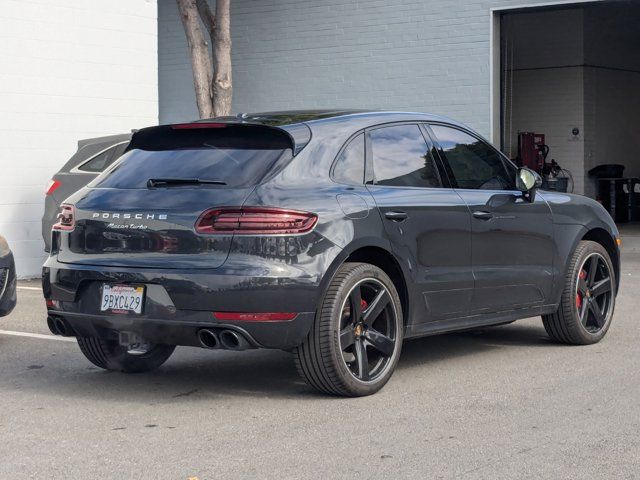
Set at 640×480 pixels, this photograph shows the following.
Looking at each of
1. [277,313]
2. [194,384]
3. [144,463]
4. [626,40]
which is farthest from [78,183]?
→ [626,40]

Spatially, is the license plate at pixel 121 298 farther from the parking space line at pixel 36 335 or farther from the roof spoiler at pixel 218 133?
the parking space line at pixel 36 335

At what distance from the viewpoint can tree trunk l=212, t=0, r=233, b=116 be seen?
59.5 feet

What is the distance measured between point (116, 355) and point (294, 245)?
185 cm

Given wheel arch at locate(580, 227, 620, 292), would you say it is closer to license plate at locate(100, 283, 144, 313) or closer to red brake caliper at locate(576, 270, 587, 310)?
red brake caliper at locate(576, 270, 587, 310)

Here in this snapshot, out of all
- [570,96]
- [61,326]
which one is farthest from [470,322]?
[570,96]

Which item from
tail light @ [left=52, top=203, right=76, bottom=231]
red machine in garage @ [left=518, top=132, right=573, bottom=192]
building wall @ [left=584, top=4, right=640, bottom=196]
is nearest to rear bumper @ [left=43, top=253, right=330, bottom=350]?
tail light @ [left=52, top=203, right=76, bottom=231]

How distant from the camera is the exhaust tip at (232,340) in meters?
6.23

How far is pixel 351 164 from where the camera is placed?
6.91 meters

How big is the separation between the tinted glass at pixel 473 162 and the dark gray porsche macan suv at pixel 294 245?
0.6 inches

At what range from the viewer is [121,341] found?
6.59 m

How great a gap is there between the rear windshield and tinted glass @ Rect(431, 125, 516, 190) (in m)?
1.53

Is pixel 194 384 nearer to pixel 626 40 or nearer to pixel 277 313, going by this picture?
pixel 277 313

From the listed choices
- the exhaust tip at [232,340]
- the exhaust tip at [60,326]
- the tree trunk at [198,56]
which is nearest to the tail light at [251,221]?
the exhaust tip at [232,340]

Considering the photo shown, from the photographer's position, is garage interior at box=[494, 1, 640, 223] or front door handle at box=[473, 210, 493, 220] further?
garage interior at box=[494, 1, 640, 223]
